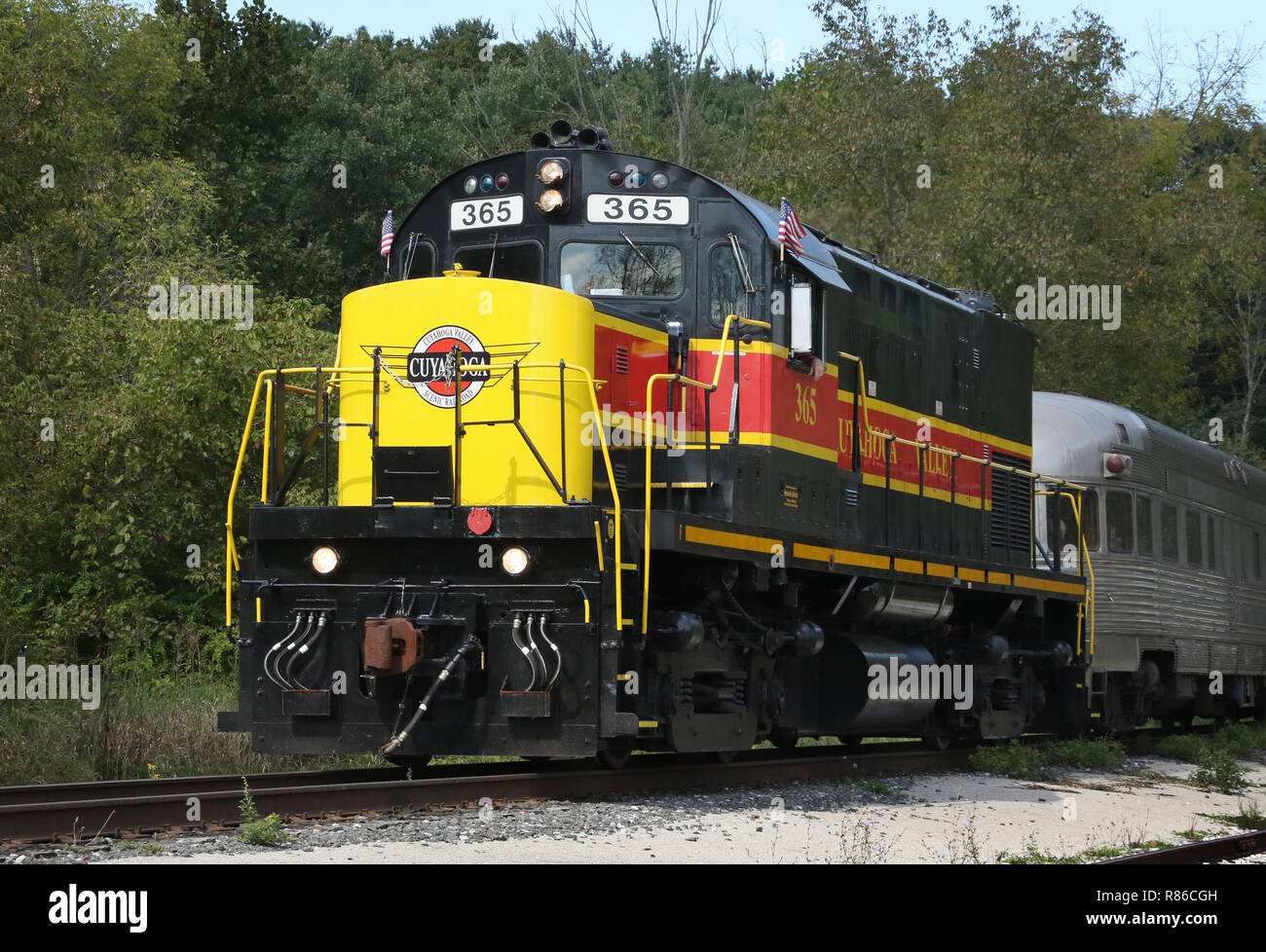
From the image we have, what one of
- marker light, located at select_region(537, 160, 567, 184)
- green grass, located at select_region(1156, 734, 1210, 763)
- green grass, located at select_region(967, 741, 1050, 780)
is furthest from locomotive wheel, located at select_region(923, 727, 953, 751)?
marker light, located at select_region(537, 160, 567, 184)

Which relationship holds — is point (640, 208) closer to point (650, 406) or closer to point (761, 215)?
point (761, 215)

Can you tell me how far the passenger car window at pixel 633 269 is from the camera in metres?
9.90

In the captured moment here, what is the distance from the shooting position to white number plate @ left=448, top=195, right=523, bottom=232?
32.9 ft

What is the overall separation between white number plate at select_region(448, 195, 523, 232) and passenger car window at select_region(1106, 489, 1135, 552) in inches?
347

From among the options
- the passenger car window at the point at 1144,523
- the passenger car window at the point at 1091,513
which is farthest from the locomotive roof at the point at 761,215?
the passenger car window at the point at 1144,523

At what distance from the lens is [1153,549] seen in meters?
16.7

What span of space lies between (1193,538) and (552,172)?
11.5 meters

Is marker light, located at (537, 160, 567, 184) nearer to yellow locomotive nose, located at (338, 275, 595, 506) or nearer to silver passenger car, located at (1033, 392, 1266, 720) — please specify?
yellow locomotive nose, located at (338, 275, 595, 506)

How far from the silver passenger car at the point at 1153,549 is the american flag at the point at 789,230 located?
6344 millimetres
